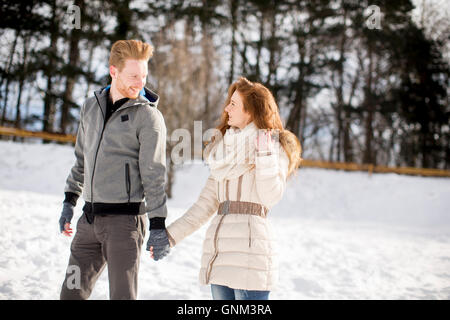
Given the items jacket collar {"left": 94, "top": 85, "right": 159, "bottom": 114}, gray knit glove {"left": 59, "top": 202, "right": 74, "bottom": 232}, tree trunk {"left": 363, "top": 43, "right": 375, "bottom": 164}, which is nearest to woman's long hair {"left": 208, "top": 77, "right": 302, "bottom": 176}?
jacket collar {"left": 94, "top": 85, "right": 159, "bottom": 114}

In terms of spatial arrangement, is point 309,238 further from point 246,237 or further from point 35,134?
point 35,134

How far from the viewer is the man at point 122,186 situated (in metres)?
2.07

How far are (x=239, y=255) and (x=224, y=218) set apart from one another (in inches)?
8.7

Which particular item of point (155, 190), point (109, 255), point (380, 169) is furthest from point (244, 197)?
point (380, 169)

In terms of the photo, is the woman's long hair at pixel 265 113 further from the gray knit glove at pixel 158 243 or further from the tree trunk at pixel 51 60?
the tree trunk at pixel 51 60

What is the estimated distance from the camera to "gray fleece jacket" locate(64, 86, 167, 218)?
2.12 metres

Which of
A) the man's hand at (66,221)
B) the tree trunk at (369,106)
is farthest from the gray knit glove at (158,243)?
Result: the tree trunk at (369,106)

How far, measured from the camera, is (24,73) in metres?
14.2

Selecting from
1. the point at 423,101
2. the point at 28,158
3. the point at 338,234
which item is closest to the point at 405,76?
the point at 423,101

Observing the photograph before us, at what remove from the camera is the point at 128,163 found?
2.15 meters

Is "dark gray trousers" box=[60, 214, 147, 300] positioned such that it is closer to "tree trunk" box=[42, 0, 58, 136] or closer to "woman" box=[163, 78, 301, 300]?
"woman" box=[163, 78, 301, 300]

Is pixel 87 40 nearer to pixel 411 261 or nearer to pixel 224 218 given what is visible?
pixel 411 261

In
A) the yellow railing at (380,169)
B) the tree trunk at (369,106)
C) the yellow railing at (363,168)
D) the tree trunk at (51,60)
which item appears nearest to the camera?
the yellow railing at (363,168)

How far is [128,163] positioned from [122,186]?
130 millimetres
